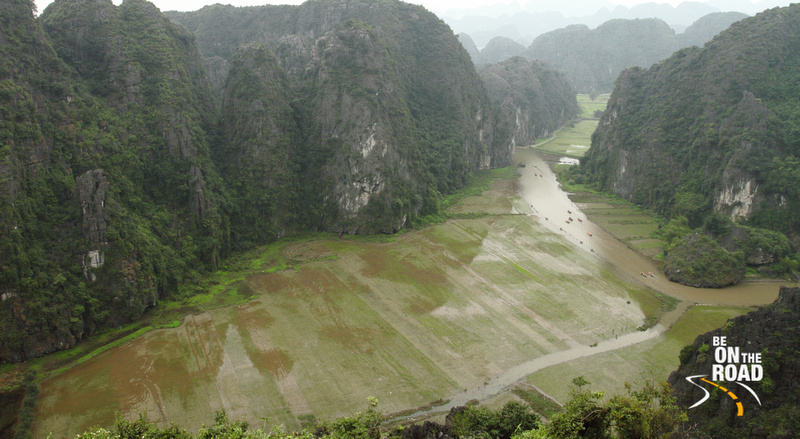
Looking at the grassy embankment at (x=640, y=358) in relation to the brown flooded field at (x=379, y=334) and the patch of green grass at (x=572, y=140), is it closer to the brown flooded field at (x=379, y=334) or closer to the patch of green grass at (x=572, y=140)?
the brown flooded field at (x=379, y=334)

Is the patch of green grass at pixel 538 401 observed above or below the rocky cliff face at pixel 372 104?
below

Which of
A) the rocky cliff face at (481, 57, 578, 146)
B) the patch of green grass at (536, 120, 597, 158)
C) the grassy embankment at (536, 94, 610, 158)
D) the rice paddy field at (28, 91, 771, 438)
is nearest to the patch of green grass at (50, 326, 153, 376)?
the rice paddy field at (28, 91, 771, 438)

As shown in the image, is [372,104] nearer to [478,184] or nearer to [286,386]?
[478,184]

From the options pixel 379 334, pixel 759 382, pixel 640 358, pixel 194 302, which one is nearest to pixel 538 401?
pixel 640 358

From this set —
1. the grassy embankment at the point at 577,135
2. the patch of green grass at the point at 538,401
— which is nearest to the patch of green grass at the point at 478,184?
the grassy embankment at the point at 577,135

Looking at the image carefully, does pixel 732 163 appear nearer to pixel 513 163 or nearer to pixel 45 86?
pixel 513 163

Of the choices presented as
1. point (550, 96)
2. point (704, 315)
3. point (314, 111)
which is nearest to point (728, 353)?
point (704, 315)
